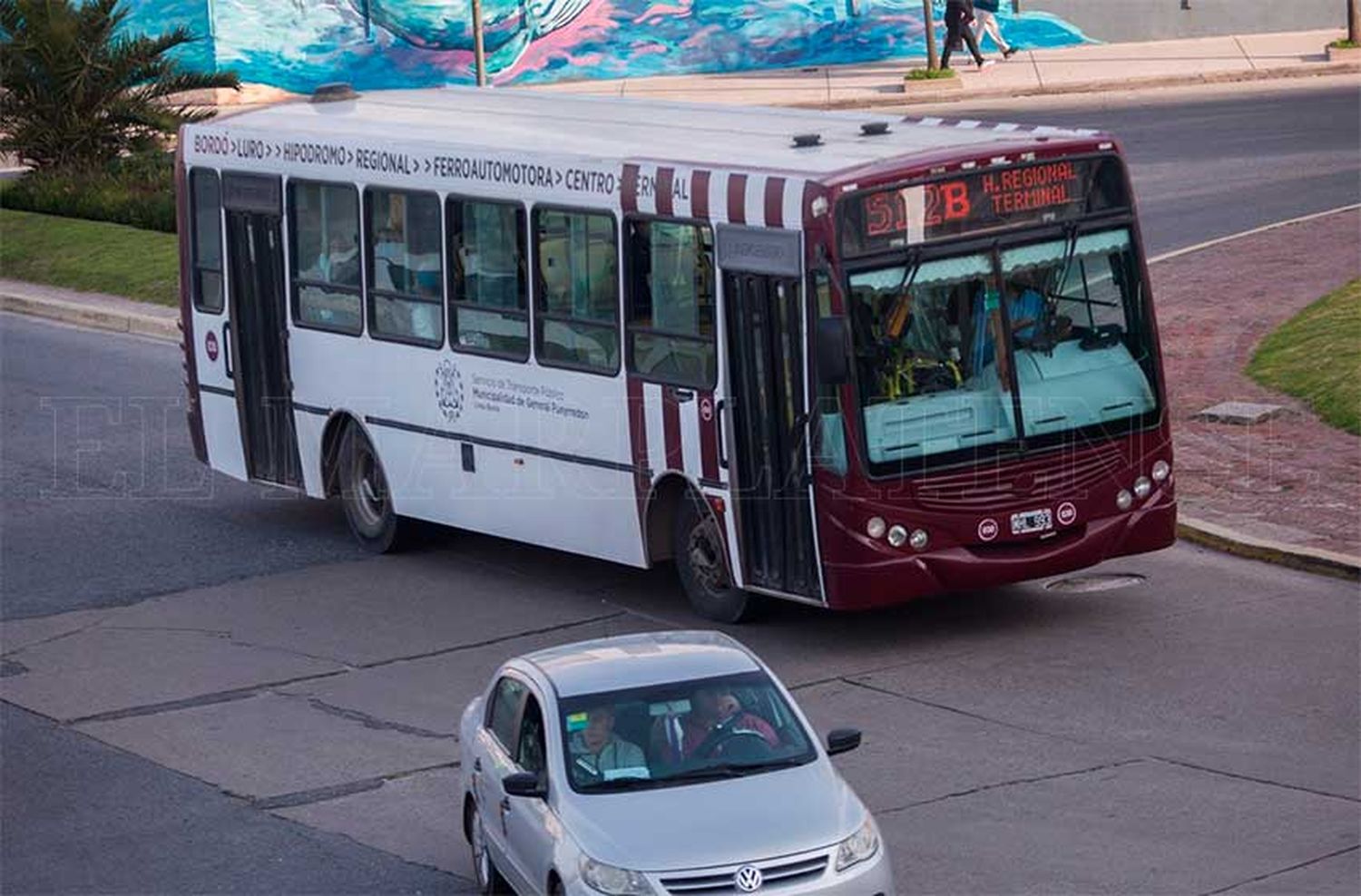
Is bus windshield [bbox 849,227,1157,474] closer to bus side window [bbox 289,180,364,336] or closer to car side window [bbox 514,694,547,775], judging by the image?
car side window [bbox 514,694,547,775]

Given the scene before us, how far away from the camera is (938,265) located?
1436 cm

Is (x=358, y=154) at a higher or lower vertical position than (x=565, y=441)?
higher

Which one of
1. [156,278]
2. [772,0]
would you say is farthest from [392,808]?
[772,0]

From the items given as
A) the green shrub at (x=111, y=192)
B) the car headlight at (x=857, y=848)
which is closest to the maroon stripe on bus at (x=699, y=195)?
the car headlight at (x=857, y=848)

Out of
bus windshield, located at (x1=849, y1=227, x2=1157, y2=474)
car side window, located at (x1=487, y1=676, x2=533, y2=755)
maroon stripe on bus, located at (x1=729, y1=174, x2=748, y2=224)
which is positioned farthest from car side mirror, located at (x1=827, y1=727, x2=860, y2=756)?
maroon stripe on bus, located at (x1=729, y1=174, x2=748, y2=224)

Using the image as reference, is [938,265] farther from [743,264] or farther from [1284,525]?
[1284,525]

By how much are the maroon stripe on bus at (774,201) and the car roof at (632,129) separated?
11 cm

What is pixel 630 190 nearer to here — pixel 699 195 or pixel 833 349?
pixel 699 195

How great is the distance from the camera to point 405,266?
1755 cm

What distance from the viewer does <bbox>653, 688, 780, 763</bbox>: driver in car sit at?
33.6 ft

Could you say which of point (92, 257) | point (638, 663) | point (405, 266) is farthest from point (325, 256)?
point (92, 257)

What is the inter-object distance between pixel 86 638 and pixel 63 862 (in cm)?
453

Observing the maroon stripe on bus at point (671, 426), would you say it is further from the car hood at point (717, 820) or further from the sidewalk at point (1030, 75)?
the sidewalk at point (1030, 75)

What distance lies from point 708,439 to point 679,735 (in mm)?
4896
